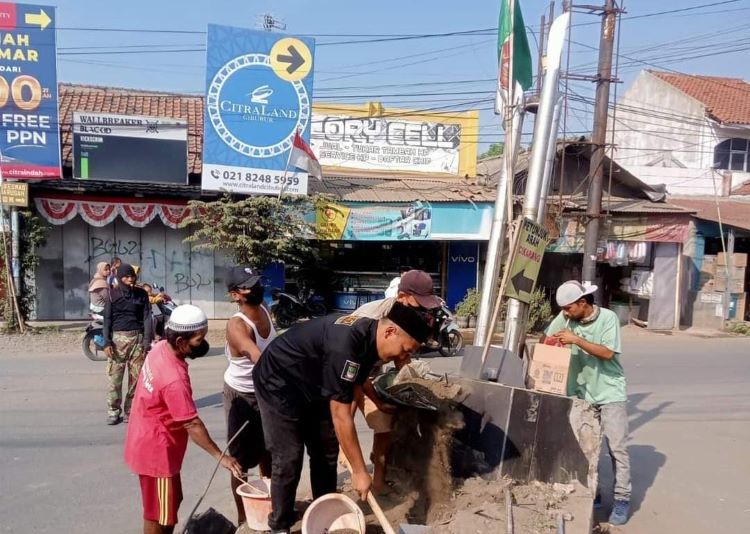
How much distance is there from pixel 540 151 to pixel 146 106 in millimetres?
14236

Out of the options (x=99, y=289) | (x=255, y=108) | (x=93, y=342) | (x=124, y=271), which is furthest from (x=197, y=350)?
(x=255, y=108)

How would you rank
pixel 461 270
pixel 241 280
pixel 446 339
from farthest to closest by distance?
pixel 461 270, pixel 446 339, pixel 241 280

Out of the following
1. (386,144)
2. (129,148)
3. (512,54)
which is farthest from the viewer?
(386,144)

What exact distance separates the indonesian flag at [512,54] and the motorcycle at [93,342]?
6.79 metres

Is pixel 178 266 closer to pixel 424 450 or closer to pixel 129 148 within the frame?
pixel 129 148

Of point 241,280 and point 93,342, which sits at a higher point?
point 241,280

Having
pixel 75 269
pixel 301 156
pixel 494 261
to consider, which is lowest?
pixel 75 269

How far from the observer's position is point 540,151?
18.1 ft

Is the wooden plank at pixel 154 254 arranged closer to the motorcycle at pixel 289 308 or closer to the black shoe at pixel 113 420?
the motorcycle at pixel 289 308

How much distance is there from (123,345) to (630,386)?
7030 mm

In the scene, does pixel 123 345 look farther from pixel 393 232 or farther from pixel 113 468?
pixel 393 232

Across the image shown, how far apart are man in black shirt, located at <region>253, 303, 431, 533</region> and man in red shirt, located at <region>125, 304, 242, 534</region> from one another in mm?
423

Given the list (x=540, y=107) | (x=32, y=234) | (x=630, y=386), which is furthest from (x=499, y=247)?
(x=32, y=234)

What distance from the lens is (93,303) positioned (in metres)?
9.79
